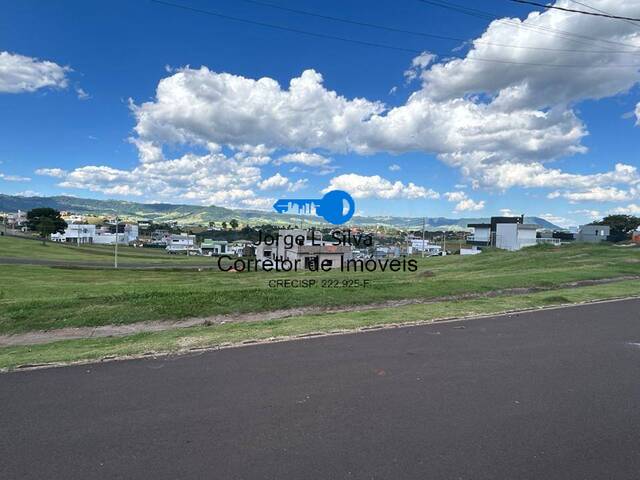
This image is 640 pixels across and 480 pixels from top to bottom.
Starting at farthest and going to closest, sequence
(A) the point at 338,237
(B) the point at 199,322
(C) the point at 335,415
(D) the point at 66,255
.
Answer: (D) the point at 66,255
(A) the point at 338,237
(B) the point at 199,322
(C) the point at 335,415

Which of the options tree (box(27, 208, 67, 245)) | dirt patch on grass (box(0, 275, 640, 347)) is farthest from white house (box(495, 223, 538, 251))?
tree (box(27, 208, 67, 245))

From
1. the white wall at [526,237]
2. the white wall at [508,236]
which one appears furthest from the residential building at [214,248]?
the white wall at [526,237]

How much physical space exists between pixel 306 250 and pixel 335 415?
134 ft

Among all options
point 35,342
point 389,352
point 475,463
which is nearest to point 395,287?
point 389,352

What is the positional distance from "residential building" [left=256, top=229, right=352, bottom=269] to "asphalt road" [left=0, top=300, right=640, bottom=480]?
3259 centimetres

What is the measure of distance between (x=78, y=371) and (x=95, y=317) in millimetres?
5187

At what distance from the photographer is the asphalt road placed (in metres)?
3.54

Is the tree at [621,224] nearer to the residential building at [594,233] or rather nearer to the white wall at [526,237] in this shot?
the residential building at [594,233]

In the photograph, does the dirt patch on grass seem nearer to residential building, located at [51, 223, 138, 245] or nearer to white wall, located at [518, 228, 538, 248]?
white wall, located at [518, 228, 538, 248]

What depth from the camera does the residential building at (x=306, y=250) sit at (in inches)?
1608

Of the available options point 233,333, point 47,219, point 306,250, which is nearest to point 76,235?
point 47,219

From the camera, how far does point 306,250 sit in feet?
149

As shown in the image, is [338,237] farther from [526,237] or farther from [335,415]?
[526,237]

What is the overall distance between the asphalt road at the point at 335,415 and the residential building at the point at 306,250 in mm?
32591
